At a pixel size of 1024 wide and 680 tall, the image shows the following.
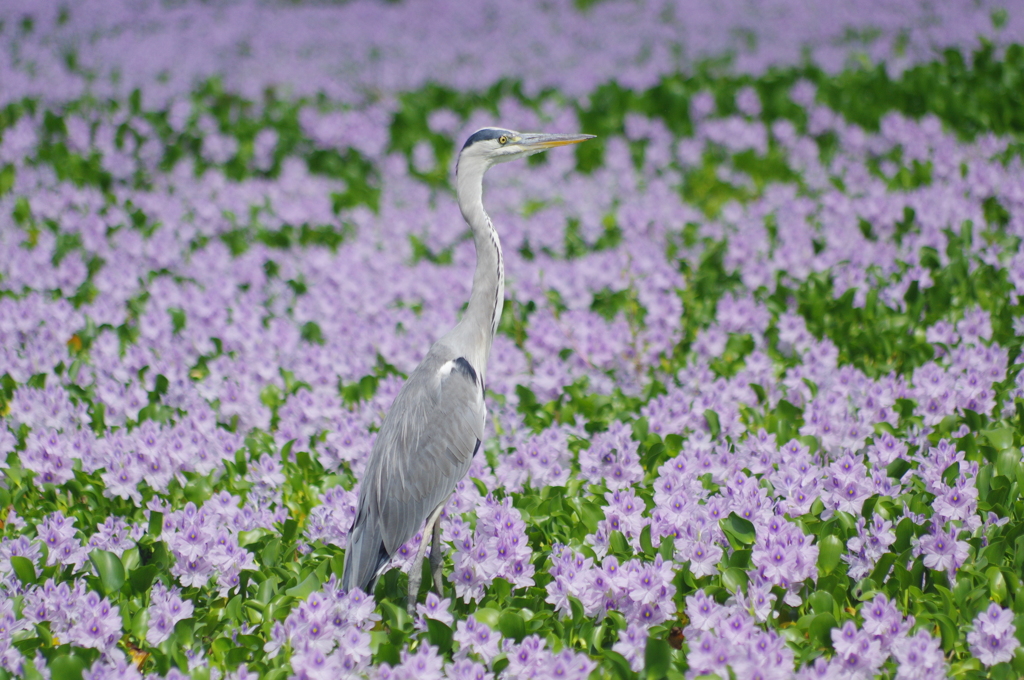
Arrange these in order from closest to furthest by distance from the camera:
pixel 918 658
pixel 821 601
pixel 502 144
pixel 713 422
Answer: pixel 918 658 → pixel 821 601 → pixel 502 144 → pixel 713 422

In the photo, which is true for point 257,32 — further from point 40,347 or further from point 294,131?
point 40,347

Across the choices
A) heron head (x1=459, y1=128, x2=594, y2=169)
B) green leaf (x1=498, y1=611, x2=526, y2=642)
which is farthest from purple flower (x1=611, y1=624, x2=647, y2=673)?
heron head (x1=459, y1=128, x2=594, y2=169)

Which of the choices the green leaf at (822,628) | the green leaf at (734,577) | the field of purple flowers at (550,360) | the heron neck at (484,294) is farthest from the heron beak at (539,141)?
the green leaf at (822,628)

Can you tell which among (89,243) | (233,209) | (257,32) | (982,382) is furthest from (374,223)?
(257,32)

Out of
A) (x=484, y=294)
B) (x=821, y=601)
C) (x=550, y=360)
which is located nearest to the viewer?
(x=821, y=601)

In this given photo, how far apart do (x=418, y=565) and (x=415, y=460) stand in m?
0.33

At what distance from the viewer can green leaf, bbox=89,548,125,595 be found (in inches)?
119

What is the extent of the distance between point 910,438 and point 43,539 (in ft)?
10.9

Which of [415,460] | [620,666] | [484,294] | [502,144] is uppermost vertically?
[502,144]

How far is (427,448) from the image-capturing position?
2.95m

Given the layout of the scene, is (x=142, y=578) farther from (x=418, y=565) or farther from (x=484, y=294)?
(x=484, y=294)

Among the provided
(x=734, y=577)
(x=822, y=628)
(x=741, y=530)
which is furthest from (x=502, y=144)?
(x=822, y=628)

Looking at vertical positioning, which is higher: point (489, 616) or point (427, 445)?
point (427, 445)

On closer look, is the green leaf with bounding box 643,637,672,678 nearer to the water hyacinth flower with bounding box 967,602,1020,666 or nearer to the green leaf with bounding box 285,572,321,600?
the water hyacinth flower with bounding box 967,602,1020,666
